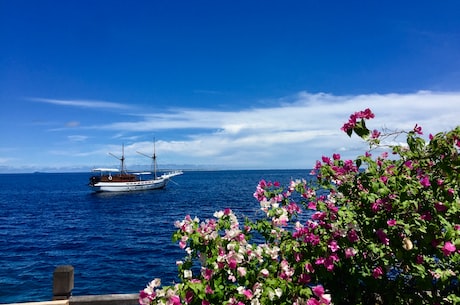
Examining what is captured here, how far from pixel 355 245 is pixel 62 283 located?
4.12m

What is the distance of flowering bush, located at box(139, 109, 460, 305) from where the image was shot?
2982mm

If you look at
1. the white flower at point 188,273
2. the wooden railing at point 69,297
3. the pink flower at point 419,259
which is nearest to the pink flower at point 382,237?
the pink flower at point 419,259

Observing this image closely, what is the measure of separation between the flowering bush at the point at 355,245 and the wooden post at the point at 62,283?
7.50ft

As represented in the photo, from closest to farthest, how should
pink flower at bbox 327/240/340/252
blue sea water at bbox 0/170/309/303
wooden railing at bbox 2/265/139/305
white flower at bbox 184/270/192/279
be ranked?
white flower at bbox 184/270/192/279 < pink flower at bbox 327/240/340/252 < wooden railing at bbox 2/265/139/305 < blue sea water at bbox 0/170/309/303

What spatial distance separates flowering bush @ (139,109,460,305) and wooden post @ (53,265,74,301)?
2286 mm

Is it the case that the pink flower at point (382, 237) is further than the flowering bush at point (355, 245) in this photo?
Yes

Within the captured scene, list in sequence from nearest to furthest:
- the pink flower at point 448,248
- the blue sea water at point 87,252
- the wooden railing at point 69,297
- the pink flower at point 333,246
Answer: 1. the pink flower at point 448,248
2. the pink flower at point 333,246
3. the wooden railing at point 69,297
4. the blue sea water at point 87,252

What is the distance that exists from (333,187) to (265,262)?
1.27 m

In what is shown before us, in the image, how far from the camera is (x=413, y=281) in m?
3.51

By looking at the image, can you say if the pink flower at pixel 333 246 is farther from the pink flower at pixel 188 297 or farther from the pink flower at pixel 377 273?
the pink flower at pixel 188 297

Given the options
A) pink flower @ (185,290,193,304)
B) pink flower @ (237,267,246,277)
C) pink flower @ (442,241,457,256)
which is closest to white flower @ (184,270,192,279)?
pink flower @ (185,290,193,304)

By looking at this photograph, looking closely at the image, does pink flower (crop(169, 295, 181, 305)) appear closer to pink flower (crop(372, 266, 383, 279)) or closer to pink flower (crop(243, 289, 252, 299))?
pink flower (crop(243, 289, 252, 299))

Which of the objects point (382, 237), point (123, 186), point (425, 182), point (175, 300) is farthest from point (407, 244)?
point (123, 186)

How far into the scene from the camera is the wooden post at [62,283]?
4855 millimetres
